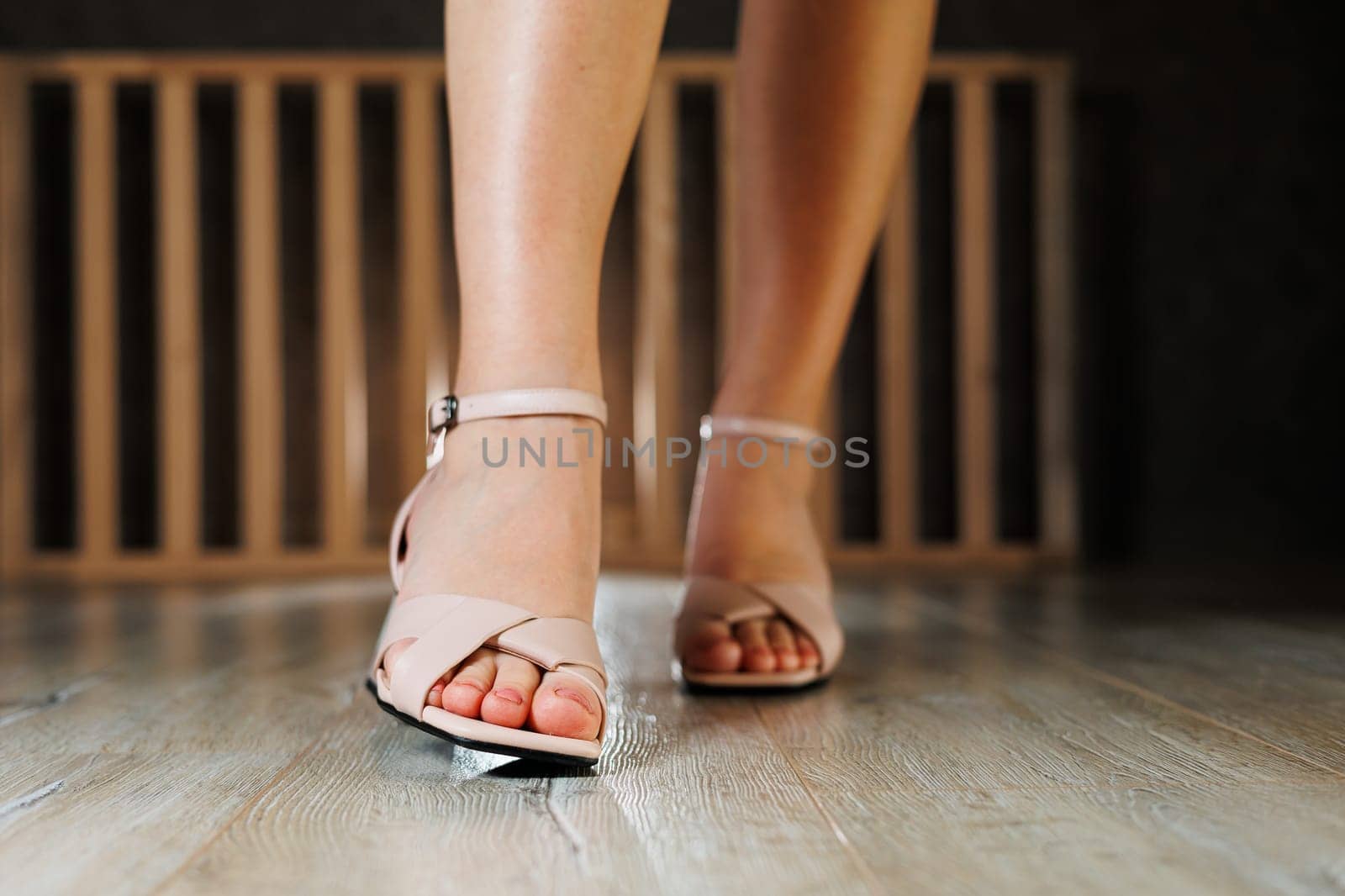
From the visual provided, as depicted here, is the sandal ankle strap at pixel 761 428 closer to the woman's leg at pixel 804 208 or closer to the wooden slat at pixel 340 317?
the woman's leg at pixel 804 208

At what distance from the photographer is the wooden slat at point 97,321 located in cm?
190

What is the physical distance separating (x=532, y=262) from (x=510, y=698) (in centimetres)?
21

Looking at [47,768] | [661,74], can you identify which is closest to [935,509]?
[661,74]

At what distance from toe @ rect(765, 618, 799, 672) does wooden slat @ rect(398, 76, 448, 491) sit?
128cm

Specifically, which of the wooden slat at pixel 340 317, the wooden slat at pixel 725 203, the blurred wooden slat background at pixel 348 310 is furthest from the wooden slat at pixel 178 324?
the wooden slat at pixel 725 203

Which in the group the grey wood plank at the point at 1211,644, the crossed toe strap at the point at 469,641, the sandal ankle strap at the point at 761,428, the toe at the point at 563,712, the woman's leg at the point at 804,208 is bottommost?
the grey wood plank at the point at 1211,644

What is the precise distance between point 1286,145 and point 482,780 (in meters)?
2.30

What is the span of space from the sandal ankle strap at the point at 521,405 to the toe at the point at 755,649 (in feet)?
0.63

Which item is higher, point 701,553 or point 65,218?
point 65,218

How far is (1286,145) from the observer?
218 cm

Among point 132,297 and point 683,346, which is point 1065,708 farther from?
point 132,297

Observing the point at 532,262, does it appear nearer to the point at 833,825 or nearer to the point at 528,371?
the point at 528,371

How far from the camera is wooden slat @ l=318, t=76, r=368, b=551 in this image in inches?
75.3

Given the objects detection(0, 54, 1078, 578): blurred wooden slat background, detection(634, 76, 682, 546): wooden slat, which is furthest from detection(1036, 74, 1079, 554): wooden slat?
detection(634, 76, 682, 546): wooden slat
